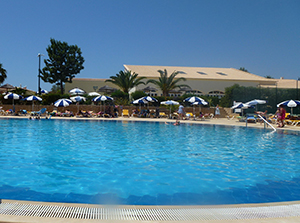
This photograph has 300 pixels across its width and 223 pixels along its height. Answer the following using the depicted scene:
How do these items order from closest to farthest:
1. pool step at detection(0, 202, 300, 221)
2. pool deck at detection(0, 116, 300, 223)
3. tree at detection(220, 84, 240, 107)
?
pool deck at detection(0, 116, 300, 223) → pool step at detection(0, 202, 300, 221) → tree at detection(220, 84, 240, 107)

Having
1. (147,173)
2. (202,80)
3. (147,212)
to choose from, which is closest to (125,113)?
(202,80)

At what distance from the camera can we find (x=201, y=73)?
41.2 meters

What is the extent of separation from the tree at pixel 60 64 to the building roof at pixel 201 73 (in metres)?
8.54

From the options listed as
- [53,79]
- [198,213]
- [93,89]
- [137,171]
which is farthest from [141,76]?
[198,213]

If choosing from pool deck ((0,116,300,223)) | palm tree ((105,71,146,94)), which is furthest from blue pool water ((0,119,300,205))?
palm tree ((105,71,146,94))

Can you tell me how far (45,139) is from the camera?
10.9 meters

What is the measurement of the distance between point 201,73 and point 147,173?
3663 centimetres

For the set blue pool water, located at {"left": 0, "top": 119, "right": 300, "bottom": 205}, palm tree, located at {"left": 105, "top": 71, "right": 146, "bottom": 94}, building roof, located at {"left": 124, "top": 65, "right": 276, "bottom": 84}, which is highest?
building roof, located at {"left": 124, "top": 65, "right": 276, "bottom": 84}

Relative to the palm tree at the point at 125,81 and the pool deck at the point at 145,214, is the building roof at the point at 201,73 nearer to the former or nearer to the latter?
the palm tree at the point at 125,81

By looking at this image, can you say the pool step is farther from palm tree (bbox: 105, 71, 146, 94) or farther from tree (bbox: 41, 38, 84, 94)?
tree (bbox: 41, 38, 84, 94)

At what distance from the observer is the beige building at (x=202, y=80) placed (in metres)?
38.1

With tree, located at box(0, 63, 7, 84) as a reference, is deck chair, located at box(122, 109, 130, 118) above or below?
below

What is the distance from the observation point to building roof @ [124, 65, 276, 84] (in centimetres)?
3870

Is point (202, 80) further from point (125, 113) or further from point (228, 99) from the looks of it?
point (125, 113)
